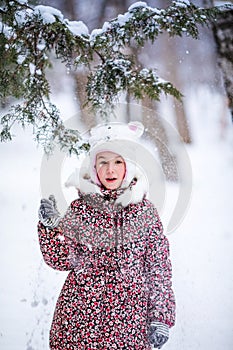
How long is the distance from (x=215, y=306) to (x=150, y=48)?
76cm

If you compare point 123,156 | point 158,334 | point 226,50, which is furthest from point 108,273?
point 226,50

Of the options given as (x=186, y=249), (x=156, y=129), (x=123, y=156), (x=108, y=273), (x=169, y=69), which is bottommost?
(x=108, y=273)

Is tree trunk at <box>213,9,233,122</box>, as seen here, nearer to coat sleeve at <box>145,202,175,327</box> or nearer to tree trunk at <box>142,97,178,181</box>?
tree trunk at <box>142,97,178,181</box>

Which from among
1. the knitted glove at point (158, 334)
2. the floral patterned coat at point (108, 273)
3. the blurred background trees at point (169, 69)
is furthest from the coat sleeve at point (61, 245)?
the blurred background trees at point (169, 69)

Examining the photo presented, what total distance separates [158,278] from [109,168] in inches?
11.0

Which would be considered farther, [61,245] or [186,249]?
[186,249]

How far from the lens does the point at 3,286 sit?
140cm

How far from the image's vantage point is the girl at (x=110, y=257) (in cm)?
115

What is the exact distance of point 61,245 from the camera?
115 centimetres

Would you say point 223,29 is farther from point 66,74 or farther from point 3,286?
point 3,286

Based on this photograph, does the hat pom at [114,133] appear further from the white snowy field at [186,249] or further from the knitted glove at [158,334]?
the knitted glove at [158,334]

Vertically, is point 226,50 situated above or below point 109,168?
above

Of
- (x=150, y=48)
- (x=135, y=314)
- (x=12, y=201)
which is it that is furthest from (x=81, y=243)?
(x=150, y=48)

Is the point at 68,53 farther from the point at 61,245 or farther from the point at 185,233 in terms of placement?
the point at 185,233
